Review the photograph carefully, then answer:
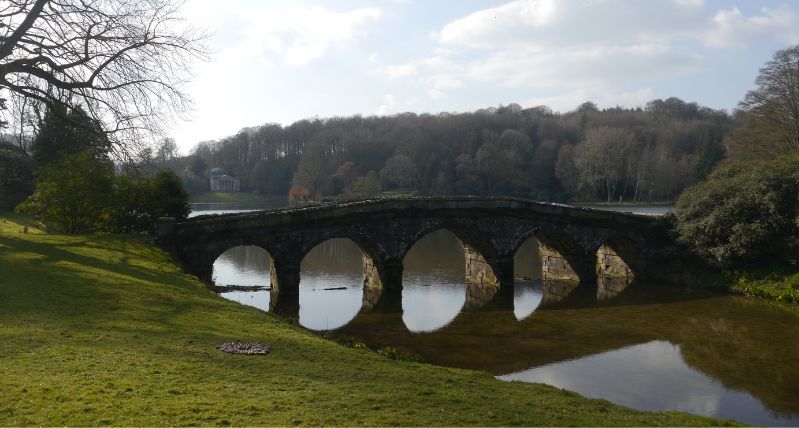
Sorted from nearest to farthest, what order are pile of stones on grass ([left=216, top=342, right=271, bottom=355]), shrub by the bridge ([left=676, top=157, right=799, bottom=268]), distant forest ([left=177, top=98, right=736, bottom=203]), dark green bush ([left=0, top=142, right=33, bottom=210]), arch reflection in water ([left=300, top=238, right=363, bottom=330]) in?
pile of stones on grass ([left=216, top=342, right=271, bottom=355]), arch reflection in water ([left=300, top=238, right=363, bottom=330]), shrub by the bridge ([left=676, top=157, right=799, bottom=268]), dark green bush ([left=0, top=142, right=33, bottom=210]), distant forest ([left=177, top=98, right=736, bottom=203])

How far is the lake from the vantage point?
16.3m

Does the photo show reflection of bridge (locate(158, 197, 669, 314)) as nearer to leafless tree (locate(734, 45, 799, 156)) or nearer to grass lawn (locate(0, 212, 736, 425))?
grass lawn (locate(0, 212, 736, 425))

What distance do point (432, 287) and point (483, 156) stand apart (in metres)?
60.5

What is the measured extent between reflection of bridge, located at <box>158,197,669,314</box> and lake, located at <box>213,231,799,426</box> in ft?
4.67

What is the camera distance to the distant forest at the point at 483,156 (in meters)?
85.8

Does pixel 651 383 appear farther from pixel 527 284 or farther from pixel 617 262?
pixel 617 262

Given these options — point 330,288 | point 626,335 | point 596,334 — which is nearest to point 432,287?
point 330,288

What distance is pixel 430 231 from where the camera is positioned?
3127 cm

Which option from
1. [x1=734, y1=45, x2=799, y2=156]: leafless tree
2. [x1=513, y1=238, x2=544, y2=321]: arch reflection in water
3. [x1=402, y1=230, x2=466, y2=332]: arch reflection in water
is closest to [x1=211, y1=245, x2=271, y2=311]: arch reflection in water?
[x1=402, y1=230, x2=466, y2=332]: arch reflection in water

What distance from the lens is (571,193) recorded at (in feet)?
299

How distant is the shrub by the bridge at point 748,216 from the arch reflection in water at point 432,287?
1356cm

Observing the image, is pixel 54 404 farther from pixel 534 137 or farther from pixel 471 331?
pixel 534 137

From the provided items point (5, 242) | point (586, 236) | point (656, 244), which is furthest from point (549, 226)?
point (5, 242)

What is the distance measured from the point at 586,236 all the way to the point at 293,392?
2731 cm
